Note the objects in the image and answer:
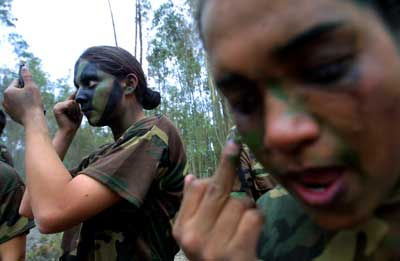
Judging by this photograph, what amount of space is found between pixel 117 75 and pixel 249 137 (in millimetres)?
1306

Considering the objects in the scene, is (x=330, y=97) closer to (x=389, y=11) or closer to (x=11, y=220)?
(x=389, y=11)

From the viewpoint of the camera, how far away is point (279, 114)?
0.71 m

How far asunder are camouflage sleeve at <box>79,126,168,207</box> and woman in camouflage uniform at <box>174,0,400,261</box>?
84 centimetres

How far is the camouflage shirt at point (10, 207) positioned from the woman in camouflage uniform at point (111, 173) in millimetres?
637

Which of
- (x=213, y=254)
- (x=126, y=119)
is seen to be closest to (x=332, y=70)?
(x=213, y=254)

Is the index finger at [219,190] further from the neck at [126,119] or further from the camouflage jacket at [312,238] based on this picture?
the neck at [126,119]

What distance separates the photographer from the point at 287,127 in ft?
2.26

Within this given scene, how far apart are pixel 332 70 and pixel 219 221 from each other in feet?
1.25

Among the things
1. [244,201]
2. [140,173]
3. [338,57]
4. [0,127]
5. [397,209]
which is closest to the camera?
[338,57]

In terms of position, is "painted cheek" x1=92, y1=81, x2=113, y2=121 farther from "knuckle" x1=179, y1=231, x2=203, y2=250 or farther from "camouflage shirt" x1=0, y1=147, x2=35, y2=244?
"knuckle" x1=179, y1=231, x2=203, y2=250

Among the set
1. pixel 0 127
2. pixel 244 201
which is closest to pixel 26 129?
pixel 0 127

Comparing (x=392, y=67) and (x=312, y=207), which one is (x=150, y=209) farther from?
(x=392, y=67)

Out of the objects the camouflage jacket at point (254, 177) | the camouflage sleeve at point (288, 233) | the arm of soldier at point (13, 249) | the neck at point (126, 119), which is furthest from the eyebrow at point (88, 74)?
the camouflage sleeve at point (288, 233)

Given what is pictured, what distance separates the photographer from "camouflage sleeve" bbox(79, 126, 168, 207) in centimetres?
159
